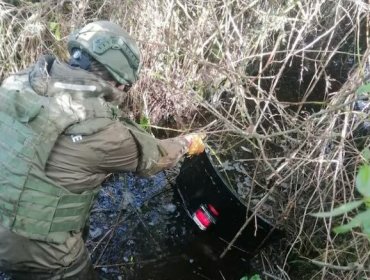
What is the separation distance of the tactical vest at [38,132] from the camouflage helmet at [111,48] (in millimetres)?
95

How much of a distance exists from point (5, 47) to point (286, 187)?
2270 mm

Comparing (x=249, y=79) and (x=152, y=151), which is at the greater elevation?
(x=249, y=79)

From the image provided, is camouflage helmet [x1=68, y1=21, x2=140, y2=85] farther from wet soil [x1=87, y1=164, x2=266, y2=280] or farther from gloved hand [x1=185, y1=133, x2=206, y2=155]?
wet soil [x1=87, y1=164, x2=266, y2=280]

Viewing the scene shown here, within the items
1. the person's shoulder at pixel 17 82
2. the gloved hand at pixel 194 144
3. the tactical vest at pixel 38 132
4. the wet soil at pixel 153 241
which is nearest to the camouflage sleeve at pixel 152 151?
Answer: the gloved hand at pixel 194 144

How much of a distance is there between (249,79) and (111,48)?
0.77 metres

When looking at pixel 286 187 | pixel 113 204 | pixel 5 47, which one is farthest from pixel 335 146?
pixel 5 47

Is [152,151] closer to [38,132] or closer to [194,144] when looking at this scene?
[194,144]

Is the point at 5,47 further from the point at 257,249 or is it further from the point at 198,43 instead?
the point at 257,249

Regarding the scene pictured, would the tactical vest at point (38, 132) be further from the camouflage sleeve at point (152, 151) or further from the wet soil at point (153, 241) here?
the wet soil at point (153, 241)

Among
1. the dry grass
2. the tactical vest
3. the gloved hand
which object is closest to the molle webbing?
the tactical vest

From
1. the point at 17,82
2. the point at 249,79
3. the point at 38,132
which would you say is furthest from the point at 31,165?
the point at 249,79

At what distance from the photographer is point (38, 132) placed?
2.04 metres

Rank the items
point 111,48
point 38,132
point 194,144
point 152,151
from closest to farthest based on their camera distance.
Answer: point 38,132 < point 111,48 < point 152,151 < point 194,144

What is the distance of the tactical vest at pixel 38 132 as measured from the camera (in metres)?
2.05
